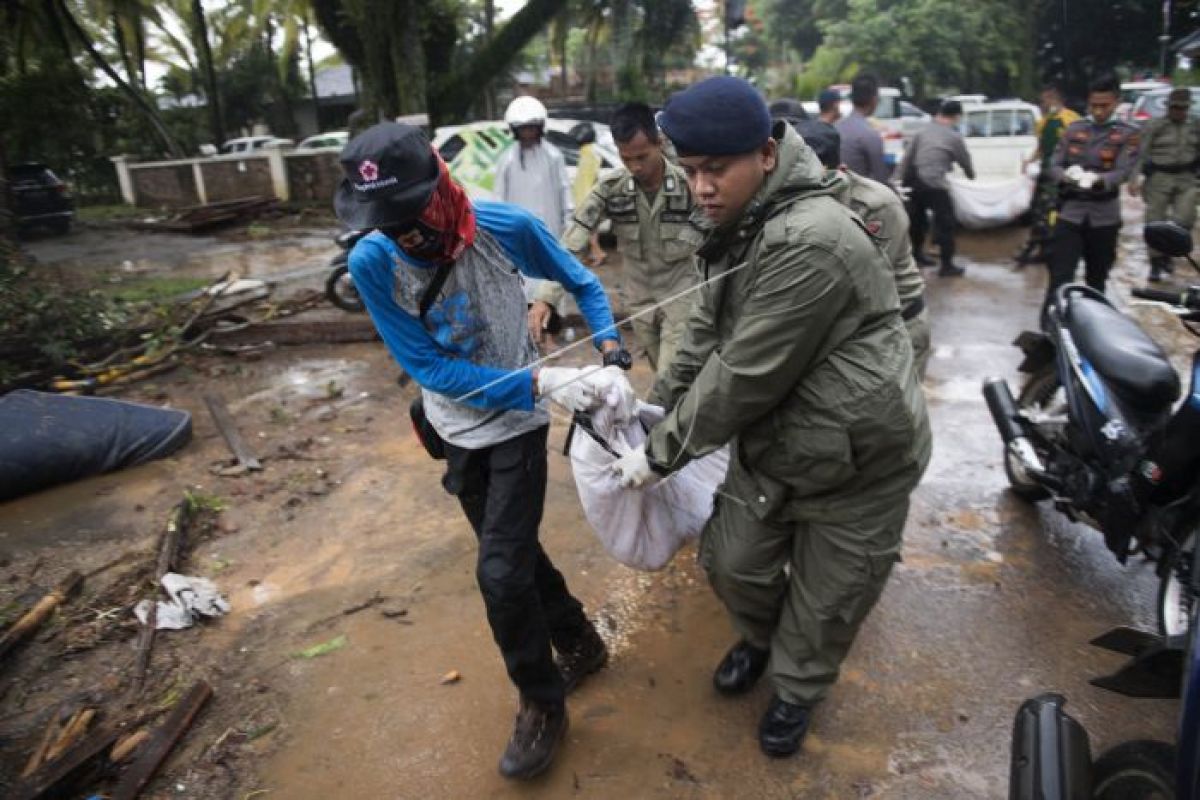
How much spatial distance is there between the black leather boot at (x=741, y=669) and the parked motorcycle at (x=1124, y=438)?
4.04ft

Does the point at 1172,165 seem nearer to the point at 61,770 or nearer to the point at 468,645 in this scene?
the point at 468,645

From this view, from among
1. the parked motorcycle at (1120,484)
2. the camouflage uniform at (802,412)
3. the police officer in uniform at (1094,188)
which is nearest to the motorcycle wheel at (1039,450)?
the parked motorcycle at (1120,484)

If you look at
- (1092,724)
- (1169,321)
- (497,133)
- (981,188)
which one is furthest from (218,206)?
(1092,724)

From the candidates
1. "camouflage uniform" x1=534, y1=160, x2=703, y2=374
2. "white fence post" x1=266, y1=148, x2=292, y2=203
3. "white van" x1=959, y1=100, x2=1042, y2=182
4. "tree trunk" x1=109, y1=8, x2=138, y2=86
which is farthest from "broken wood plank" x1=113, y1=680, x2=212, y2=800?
"tree trunk" x1=109, y1=8, x2=138, y2=86

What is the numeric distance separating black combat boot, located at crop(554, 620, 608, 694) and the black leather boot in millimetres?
429

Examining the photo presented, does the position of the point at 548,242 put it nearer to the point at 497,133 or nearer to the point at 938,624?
the point at 938,624

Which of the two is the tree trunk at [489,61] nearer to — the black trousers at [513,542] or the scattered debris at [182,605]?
the scattered debris at [182,605]

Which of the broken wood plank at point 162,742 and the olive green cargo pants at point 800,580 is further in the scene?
the broken wood plank at point 162,742

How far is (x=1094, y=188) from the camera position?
531 centimetres

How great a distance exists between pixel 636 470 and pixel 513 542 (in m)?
0.41

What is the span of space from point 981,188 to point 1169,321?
391 cm

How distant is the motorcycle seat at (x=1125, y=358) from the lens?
2.76 metres

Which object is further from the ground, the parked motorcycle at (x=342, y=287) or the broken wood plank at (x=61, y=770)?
the parked motorcycle at (x=342, y=287)

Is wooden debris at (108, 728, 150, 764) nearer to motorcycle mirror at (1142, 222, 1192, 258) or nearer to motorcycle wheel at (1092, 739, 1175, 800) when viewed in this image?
motorcycle wheel at (1092, 739, 1175, 800)
